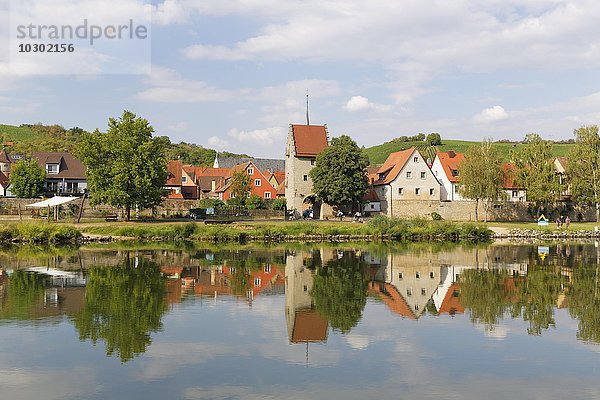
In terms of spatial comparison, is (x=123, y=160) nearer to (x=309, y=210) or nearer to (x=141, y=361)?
(x=309, y=210)

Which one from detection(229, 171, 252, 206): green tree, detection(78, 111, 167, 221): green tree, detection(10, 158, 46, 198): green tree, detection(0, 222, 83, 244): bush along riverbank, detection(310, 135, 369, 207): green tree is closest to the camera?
detection(0, 222, 83, 244): bush along riverbank

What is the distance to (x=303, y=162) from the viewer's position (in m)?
70.7

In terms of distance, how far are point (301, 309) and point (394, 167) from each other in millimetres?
52835

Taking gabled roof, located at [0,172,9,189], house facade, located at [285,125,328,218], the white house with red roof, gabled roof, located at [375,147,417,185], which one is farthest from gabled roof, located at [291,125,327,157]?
gabled roof, located at [0,172,9,189]

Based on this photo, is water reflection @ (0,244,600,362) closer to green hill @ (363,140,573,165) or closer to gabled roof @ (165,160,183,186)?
gabled roof @ (165,160,183,186)

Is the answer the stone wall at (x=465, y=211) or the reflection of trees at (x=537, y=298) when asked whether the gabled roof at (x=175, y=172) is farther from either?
the reflection of trees at (x=537, y=298)

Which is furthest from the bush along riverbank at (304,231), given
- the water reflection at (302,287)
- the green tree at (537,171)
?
the green tree at (537,171)

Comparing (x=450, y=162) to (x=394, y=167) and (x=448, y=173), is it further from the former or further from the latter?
(x=394, y=167)

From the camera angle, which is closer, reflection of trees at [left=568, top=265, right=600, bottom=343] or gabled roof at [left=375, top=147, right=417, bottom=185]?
reflection of trees at [left=568, top=265, right=600, bottom=343]

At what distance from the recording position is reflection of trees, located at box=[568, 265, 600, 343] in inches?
728

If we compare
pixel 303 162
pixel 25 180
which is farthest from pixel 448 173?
pixel 25 180

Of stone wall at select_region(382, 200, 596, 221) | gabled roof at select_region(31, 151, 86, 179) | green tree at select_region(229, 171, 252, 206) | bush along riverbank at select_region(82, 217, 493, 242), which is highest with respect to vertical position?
gabled roof at select_region(31, 151, 86, 179)

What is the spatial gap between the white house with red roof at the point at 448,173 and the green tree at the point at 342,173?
42.8 feet

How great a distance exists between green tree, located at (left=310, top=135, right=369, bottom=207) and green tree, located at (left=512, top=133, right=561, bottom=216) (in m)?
18.3
